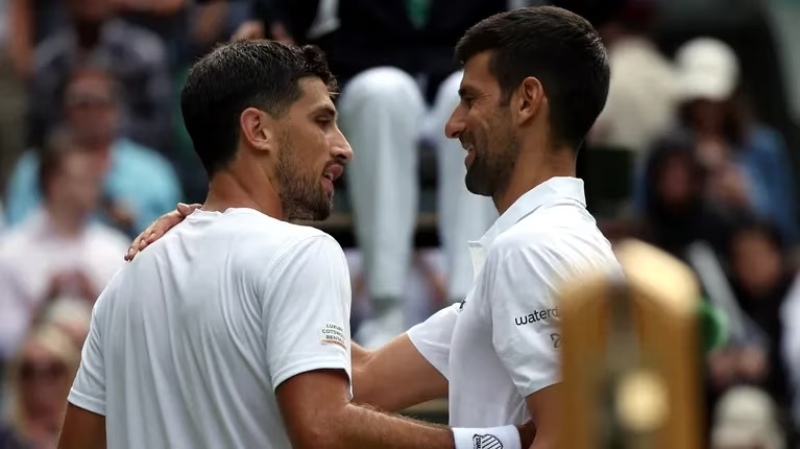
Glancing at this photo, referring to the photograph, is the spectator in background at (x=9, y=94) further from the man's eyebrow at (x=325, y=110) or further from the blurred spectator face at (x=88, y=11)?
the man's eyebrow at (x=325, y=110)

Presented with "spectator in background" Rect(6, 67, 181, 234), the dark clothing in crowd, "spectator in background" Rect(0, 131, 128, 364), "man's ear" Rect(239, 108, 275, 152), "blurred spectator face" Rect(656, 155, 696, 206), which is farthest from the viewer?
"blurred spectator face" Rect(656, 155, 696, 206)

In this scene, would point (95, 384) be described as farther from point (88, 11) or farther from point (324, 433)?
point (88, 11)

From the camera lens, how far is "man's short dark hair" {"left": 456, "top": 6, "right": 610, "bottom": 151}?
4305mm

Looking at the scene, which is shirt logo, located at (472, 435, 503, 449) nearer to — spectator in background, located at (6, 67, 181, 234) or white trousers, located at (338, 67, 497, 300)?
white trousers, located at (338, 67, 497, 300)

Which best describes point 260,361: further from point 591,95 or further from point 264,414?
point 591,95

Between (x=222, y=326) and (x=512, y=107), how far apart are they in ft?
2.75

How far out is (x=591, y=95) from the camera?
14.1ft

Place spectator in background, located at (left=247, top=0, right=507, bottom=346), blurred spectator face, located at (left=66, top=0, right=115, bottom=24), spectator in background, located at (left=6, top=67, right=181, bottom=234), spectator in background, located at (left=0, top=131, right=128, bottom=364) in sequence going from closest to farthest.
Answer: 1. spectator in background, located at (left=247, top=0, right=507, bottom=346)
2. spectator in background, located at (left=0, top=131, right=128, bottom=364)
3. spectator in background, located at (left=6, top=67, right=181, bottom=234)
4. blurred spectator face, located at (left=66, top=0, right=115, bottom=24)

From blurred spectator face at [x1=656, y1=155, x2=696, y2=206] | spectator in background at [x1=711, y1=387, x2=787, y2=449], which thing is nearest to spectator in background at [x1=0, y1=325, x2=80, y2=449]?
spectator in background at [x1=711, y1=387, x2=787, y2=449]

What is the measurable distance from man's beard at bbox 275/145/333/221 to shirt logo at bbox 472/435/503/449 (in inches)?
25.2

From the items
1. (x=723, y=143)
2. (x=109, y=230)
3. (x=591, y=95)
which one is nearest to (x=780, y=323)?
(x=723, y=143)

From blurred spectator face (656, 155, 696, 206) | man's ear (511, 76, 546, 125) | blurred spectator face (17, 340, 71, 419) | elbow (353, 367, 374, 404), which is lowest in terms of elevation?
blurred spectator face (17, 340, 71, 419)

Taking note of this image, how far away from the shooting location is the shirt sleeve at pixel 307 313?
12.9 feet

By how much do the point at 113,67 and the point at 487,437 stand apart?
580 cm
